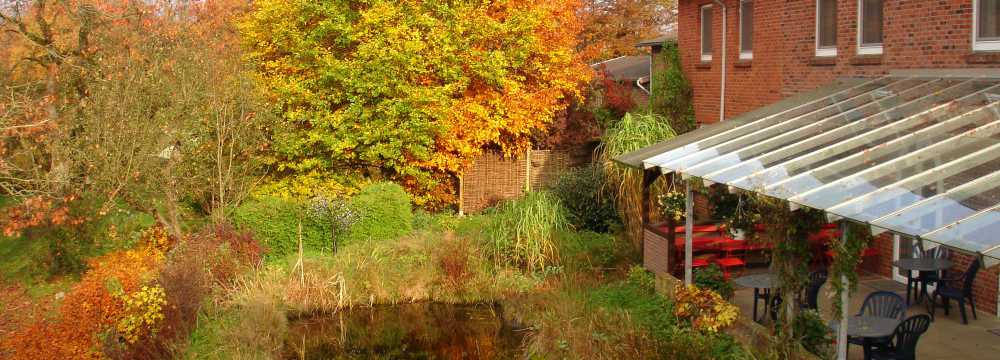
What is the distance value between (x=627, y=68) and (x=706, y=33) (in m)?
9.25

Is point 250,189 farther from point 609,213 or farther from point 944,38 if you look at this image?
point 944,38

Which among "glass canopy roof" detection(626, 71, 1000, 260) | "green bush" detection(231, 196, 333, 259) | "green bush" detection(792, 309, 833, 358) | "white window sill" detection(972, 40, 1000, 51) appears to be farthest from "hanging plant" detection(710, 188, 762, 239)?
→ "green bush" detection(231, 196, 333, 259)

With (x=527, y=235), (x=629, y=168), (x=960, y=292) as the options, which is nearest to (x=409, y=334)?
(x=527, y=235)

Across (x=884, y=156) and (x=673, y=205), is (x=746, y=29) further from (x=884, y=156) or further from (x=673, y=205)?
(x=884, y=156)

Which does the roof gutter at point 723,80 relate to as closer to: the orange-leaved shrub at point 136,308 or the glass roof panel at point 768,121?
the glass roof panel at point 768,121

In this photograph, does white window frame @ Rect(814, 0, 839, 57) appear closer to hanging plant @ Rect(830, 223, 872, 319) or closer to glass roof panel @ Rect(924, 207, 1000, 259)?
hanging plant @ Rect(830, 223, 872, 319)

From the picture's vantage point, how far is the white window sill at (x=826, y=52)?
1388 centimetres

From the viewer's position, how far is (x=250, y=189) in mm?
17562

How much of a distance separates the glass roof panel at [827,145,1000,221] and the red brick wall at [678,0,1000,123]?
10.5ft

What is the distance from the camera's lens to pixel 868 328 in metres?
8.28

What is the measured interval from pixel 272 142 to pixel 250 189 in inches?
42.4

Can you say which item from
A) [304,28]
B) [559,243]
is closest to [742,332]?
[559,243]

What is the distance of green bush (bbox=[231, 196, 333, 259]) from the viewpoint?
16.2 meters

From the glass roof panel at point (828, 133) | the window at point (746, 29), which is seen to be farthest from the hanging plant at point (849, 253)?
the window at point (746, 29)
